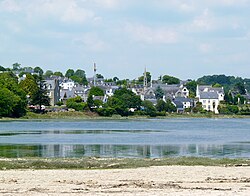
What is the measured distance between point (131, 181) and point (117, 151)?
2079 centimetres

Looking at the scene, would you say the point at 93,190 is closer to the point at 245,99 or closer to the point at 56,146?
the point at 56,146

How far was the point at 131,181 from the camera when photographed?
25.0 m

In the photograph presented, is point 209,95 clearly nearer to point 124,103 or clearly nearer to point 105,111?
point 124,103

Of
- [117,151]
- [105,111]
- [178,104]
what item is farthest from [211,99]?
[117,151]

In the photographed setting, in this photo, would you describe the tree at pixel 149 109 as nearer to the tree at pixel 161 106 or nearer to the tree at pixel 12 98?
the tree at pixel 161 106

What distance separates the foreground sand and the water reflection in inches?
470

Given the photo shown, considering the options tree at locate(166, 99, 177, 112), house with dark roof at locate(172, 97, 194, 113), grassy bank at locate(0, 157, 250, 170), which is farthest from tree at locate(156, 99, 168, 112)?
grassy bank at locate(0, 157, 250, 170)

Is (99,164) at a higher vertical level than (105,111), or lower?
lower

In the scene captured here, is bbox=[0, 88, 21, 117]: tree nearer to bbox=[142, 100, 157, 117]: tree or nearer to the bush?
the bush

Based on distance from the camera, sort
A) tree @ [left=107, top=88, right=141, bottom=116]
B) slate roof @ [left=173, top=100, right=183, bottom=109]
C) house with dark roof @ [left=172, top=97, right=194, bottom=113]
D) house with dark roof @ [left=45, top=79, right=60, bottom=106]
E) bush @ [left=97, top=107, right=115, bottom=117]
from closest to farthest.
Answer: bush @ [left=97, top=107, right=115, bottom=117] → tree @ [left=107, top=88, right=141, bottom=116] → house with dark roof @ [left=45, top=79, right=60, bottom=106] → house with dark roof @ [left=172, top=97, right=194, bottom=113] → slate roof @ [left=173, top=100, right=183, bottom=109]

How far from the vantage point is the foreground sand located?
21.9 meters

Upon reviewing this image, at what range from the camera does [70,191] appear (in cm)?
2202

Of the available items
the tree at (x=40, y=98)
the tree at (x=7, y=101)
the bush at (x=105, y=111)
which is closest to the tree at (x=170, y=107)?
the bush at (x=105, y=111)

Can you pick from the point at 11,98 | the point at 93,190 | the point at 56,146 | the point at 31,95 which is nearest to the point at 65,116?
the point at 31,95
